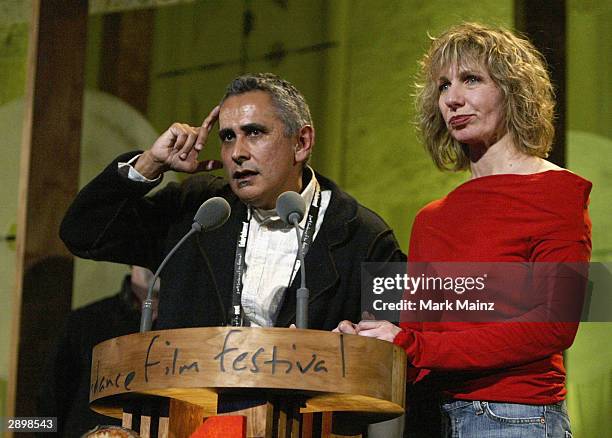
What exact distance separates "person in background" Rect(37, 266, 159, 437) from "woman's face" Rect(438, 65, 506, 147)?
1749mm

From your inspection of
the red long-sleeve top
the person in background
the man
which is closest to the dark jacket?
the man

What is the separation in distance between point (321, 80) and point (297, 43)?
207 mm

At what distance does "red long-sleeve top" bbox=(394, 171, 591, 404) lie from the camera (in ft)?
7.92

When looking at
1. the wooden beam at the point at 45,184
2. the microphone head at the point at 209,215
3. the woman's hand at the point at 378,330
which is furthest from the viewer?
the wooden beam at the point at 45,184

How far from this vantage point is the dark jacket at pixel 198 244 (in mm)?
2963

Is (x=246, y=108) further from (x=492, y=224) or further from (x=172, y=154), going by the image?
(x=492, y=224)

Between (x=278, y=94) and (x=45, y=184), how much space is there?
1.54m

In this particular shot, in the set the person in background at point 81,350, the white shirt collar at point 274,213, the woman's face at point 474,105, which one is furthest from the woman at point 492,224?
the person in background at point 81,350

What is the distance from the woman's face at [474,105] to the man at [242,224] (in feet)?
1.66

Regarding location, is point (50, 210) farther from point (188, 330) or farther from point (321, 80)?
point (188, 330)

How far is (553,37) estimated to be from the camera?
12.4 feet

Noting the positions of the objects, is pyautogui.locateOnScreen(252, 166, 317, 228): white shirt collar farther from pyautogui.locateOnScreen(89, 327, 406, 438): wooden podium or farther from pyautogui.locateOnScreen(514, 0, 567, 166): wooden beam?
pyautogui.locateOnScreen(514, 0, 567, 166): wooden beam

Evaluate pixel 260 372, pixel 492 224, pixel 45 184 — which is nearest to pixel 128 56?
pixel 45 184

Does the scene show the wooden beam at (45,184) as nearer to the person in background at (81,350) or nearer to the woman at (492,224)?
the person in background at (81,350)
